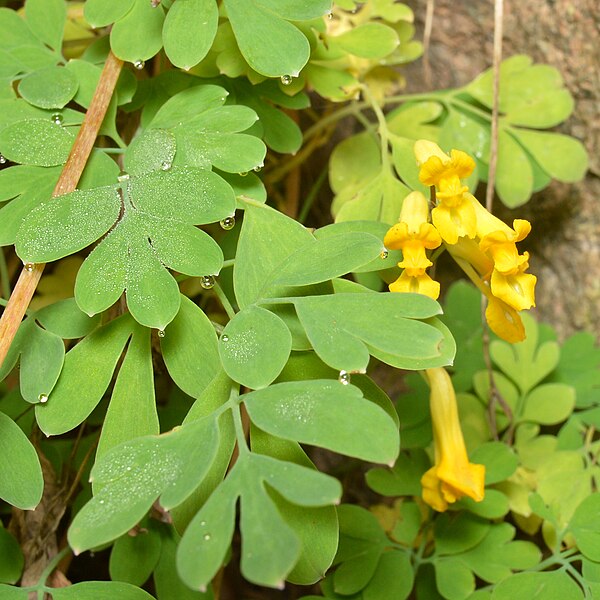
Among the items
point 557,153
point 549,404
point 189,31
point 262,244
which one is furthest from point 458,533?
point 189,31

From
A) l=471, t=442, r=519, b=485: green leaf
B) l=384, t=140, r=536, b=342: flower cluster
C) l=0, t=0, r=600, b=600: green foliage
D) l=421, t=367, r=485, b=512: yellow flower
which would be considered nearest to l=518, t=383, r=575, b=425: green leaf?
l=0, t=0, r=600, b=600: green foliage

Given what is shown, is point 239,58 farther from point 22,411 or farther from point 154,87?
point 22,411

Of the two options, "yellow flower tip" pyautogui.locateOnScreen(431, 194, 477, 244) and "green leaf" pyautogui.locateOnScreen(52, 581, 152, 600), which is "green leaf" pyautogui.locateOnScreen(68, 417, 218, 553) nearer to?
"green leaf" pyautogui.locateOnScreen(52, 581, 152, 600)

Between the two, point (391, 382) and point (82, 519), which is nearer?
point (82, 519)

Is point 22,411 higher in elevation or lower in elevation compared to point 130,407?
lower

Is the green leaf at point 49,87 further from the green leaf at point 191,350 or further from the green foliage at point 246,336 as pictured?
the green leaf at point 191,350

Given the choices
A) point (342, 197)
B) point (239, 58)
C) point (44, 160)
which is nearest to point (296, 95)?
point (239, 58)
